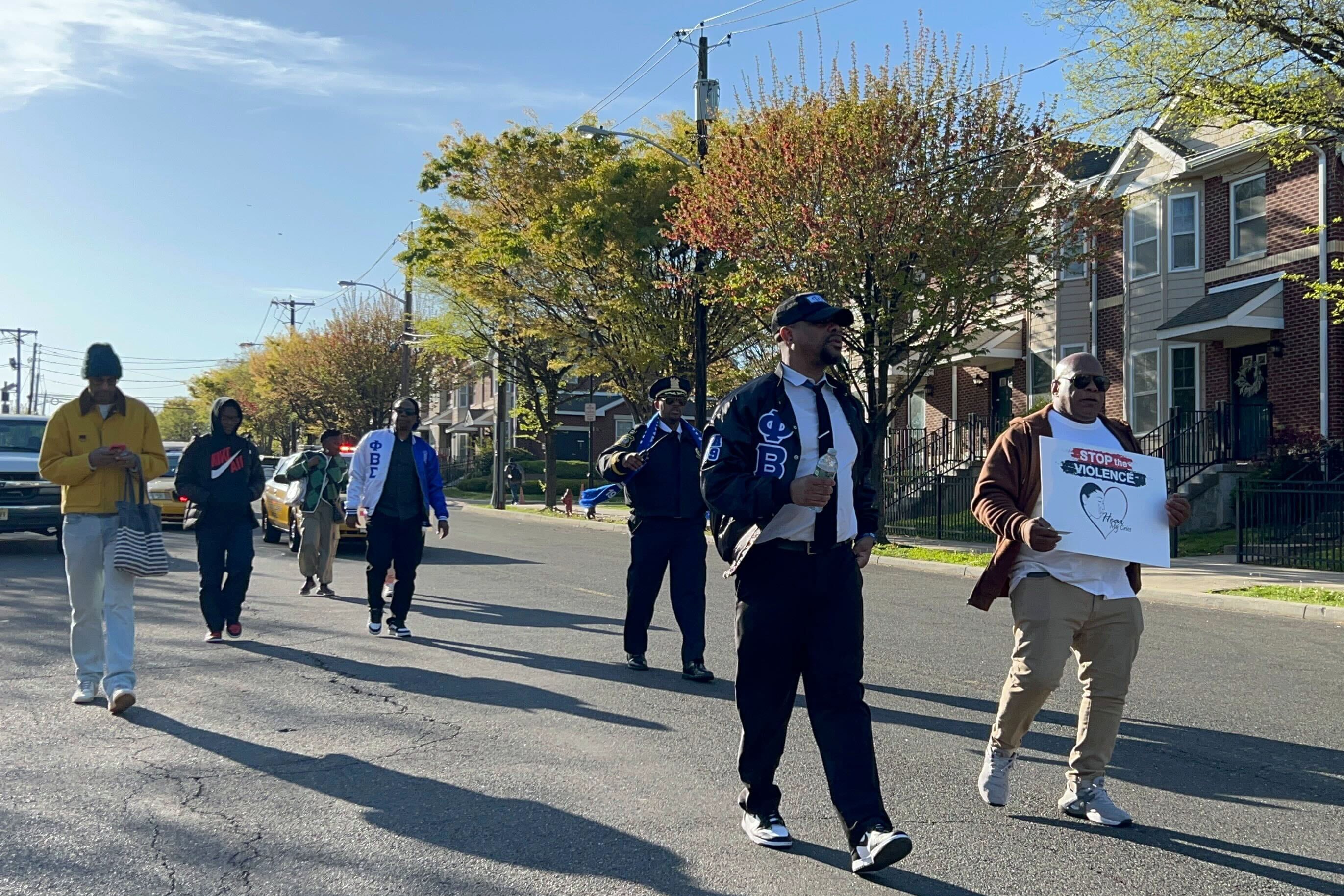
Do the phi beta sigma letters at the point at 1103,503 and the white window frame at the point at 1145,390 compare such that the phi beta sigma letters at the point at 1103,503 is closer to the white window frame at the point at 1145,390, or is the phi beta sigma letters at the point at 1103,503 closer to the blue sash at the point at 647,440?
the blue sash at the point at 647,440

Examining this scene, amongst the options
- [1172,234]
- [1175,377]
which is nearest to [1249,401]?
[1175,377]

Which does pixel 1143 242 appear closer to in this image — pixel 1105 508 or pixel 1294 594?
pixel 1294 594

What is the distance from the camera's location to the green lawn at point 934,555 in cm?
1756

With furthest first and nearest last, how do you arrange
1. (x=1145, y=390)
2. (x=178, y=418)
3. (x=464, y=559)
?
(x=178, y=418)
(x=1145, y=390)
(x=464, y=559)

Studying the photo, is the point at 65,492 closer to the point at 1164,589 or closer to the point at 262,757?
the point at 262,757

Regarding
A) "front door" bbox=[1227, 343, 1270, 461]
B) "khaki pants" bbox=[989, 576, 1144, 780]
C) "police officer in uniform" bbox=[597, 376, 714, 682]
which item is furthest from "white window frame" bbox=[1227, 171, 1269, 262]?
"khaki pants" bbox=[989, 576, 1144, 780]

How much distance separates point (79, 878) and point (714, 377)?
1025 inches

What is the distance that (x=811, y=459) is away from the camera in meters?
4.41

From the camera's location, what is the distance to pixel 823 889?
4.08m

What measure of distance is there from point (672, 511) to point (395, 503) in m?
2.83

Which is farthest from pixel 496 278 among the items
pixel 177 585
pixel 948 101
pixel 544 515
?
pixel 177 585

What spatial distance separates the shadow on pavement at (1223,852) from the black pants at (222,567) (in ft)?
21.4

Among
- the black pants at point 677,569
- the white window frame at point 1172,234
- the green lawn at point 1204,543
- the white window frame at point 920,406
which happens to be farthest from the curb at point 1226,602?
the white window frame at point 920,406

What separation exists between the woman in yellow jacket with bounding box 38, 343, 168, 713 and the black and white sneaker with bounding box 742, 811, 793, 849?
3.86m
